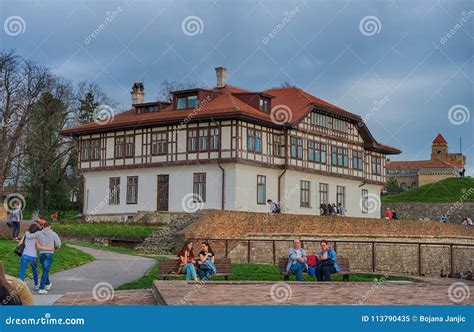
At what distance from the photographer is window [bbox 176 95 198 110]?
46809 mm

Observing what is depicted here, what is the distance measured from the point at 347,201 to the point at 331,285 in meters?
35.2

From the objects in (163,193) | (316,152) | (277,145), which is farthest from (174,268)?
(316,152)

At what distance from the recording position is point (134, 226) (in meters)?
39.5

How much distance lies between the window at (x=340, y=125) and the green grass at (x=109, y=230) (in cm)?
1689

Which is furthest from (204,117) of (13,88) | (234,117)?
(13,88)

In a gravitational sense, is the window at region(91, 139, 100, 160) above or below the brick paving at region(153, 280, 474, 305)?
above

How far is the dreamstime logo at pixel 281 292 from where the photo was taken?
1424cm

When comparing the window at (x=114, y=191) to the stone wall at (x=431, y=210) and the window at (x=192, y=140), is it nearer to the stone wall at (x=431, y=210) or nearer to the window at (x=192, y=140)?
the window at (x=192, y=140)

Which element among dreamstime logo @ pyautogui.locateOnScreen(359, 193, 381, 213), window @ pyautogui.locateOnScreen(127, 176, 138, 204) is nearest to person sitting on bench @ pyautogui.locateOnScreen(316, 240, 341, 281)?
window @ pyautogui.locateOnScreen(127, 176, 138, 204)

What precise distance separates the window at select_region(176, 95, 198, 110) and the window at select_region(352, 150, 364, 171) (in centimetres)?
1254

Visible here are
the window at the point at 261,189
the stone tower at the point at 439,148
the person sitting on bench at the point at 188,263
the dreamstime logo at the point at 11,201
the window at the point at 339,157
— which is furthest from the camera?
the stone tower at the point at 439,148

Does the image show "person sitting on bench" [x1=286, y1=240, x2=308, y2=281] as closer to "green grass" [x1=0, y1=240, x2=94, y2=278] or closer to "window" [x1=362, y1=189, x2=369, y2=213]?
"green grass" [x1=0, y1=240, x2=94, y2=278]

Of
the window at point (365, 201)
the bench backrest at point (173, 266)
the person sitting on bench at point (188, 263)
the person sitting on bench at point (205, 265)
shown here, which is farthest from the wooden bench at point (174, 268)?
the window at point (365, 201)

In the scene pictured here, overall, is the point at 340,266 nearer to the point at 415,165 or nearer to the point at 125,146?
the point at 125,146
